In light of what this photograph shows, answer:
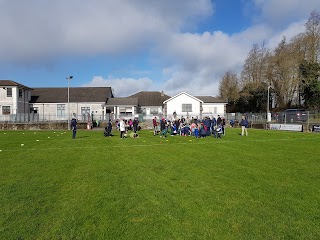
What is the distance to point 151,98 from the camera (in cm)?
6159

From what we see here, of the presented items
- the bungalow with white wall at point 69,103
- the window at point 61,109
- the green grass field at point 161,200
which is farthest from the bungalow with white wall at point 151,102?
the green grass field at point 161,200

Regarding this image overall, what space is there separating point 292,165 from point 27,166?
31.3 ft

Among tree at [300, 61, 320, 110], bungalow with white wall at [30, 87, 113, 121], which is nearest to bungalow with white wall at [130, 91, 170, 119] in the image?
bungalow with white wall at [30, 87, 113, 121]

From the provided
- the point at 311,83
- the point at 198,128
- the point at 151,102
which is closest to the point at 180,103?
the point at 151,102

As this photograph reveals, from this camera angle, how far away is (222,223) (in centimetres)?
520

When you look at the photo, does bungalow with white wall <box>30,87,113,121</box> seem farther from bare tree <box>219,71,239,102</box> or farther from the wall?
bare tree <box>219,71,239,102</box>

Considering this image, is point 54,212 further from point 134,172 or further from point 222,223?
point 134,172

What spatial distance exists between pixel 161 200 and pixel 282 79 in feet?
178

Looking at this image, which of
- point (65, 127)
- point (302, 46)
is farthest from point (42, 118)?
point (302, 46)

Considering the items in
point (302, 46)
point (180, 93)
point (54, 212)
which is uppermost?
point (302, 46)

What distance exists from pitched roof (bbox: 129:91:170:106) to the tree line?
16787mm

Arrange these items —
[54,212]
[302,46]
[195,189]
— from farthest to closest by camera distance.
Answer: [302,46] < [195,189] < [54,212]

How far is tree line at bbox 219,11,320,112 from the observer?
159 ft

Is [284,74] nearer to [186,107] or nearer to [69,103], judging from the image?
[186,107]
